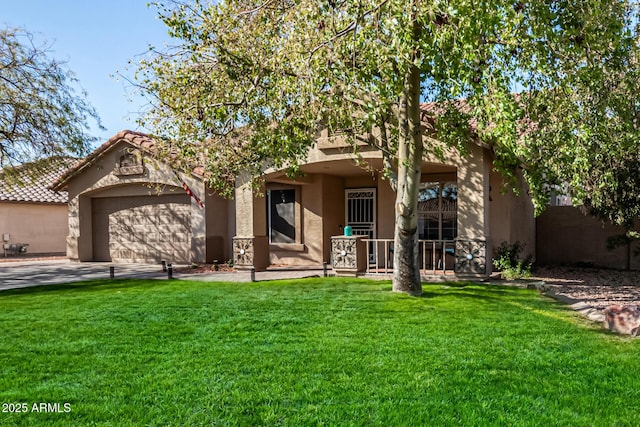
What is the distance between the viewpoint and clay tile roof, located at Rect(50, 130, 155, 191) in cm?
1780

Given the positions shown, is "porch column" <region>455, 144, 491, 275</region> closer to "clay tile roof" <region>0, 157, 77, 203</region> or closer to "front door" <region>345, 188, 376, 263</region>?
"front door" <region>345, 188, 376, 263</region>

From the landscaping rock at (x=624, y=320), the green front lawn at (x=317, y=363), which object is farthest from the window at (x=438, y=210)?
the landscaping rock at (x=624, y=320)

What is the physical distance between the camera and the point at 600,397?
467 centimetres

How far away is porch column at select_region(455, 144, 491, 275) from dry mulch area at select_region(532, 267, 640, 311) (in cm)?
162

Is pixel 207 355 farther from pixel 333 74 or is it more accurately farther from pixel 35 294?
pixel 35 294

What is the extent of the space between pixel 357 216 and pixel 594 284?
293 inches

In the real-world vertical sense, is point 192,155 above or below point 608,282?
above

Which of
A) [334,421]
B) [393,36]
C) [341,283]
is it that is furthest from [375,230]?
[334,421]

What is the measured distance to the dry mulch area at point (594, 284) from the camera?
32.2ft

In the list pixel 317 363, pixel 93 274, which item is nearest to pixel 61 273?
pixel 93 274

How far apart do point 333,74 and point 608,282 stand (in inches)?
366

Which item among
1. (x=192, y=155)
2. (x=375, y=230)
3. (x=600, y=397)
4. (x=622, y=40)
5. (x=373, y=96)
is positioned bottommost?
(x=600, y=397)

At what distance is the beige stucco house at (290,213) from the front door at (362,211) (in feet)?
0.11

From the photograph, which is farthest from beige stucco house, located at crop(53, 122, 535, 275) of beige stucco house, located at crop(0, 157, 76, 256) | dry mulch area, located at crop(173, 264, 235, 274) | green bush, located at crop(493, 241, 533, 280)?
beige stucco house, located at crop(0, 157, 76, 256)
